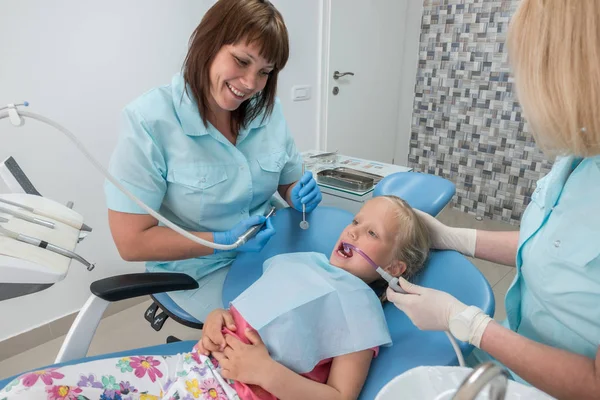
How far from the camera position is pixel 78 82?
179 centimetres

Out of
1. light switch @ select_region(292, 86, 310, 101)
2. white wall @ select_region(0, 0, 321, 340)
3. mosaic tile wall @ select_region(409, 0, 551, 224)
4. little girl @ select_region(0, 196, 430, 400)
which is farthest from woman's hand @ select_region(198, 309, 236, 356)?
mosaic tile wall @ select_region(409, 0, 551, 224)

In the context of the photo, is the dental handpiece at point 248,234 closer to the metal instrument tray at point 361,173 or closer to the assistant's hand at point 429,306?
the assistant's hand at point 429,306

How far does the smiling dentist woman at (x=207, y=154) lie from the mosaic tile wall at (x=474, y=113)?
2.34 m

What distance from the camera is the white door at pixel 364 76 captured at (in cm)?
286

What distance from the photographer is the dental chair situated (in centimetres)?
94

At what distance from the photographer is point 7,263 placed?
0.74 metres

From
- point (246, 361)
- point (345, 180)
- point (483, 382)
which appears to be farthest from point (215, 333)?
point (345, 180)

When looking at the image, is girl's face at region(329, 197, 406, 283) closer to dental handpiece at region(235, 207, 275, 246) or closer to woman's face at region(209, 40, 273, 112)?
dental handpiece at region(235, 207, 275, 246)

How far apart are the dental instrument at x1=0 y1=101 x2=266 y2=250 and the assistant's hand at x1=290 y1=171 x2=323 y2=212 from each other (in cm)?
29

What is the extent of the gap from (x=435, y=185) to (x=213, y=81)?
81 centimetres

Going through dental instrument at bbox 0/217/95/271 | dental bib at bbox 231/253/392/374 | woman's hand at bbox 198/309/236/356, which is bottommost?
woman's hand at bbox 198/309/236/356

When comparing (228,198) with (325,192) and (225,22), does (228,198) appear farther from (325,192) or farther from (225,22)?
(325,192)

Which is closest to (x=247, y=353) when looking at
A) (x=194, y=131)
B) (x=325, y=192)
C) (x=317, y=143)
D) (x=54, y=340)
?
(x=194, y=131)

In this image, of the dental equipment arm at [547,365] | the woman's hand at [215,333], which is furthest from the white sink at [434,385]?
the woman's hand at [215,333]
